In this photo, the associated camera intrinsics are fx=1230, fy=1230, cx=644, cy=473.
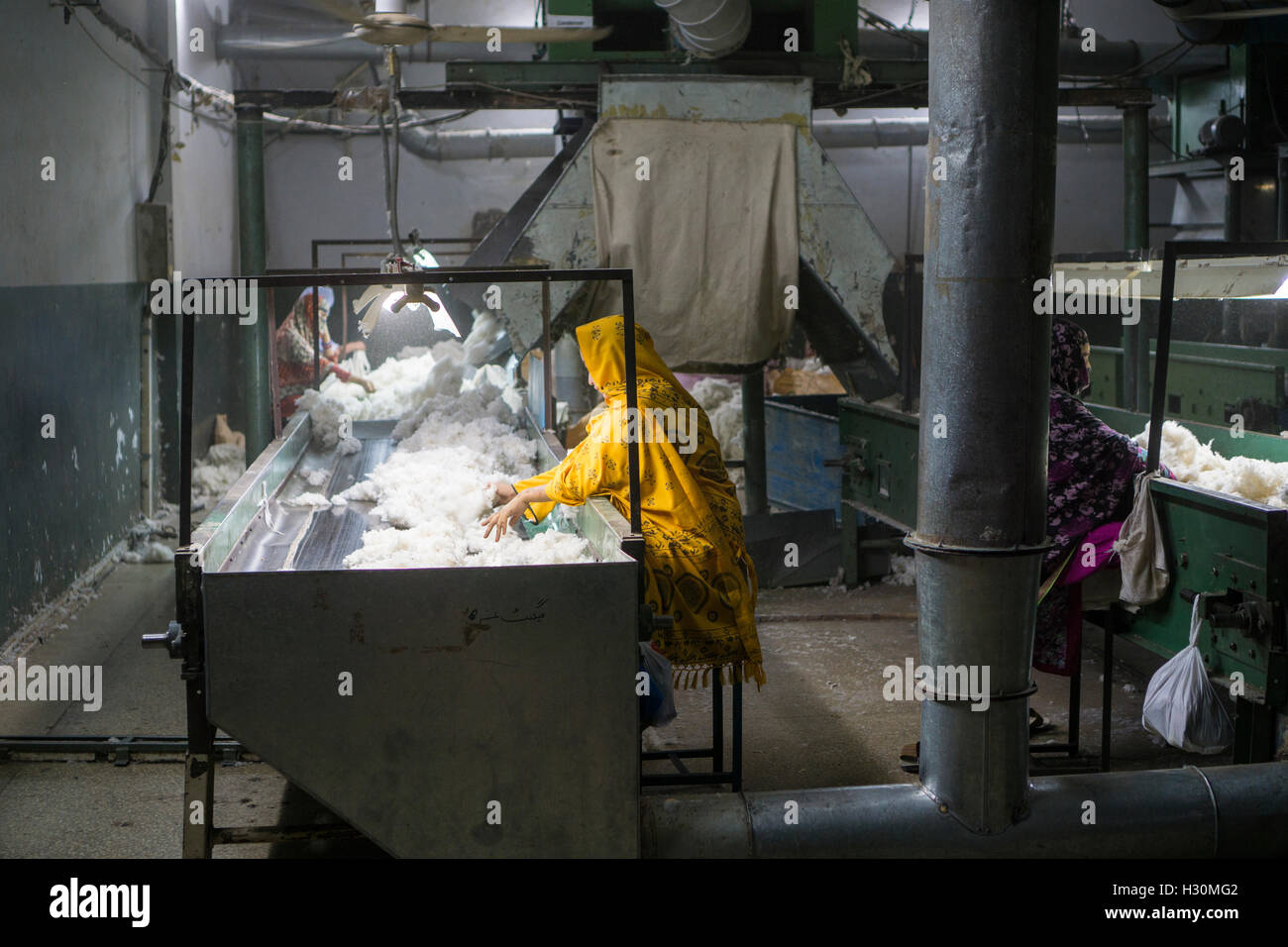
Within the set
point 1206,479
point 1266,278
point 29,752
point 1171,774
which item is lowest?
point 29,752

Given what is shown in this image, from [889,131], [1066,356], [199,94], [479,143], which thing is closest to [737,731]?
[1066,356]

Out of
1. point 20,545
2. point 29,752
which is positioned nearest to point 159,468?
point 20,545

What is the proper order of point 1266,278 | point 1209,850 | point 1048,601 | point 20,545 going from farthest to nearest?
point 20,545, point 1266,278, point 1048,601, point 1209,850

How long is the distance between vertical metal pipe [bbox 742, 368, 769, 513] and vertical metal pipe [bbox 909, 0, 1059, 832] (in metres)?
4.42

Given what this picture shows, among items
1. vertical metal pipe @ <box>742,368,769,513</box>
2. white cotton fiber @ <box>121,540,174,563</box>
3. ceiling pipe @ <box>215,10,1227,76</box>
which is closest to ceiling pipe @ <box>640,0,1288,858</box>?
vertical metal pipe @ <box>742,368,769,513</box>

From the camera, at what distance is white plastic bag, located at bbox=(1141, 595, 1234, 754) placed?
3818 mm

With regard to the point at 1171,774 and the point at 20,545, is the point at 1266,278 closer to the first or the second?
the point at 1171,774

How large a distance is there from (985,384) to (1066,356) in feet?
5.04

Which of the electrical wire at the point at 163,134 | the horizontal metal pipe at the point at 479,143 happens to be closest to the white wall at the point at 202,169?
the electrical wire at the point at 163,134

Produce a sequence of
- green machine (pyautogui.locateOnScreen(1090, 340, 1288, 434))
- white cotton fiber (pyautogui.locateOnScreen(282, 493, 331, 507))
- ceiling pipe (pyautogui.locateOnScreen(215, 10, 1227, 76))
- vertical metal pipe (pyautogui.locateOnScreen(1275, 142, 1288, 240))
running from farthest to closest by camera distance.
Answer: ceiling pipe (pyautogui.locateOnScreen(215, 10, 1227, 76)), vertical metal pipe (pyautogui.locateOnScreen(1275, 142, 1288, 240)), green machine (pyautogui.locateOnScreen(1090, 340, 1288, 434)), white cotton fiber (pyautogui.locateOnScreen(282, 493, 331, 507))

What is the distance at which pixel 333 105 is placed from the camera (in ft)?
22.8

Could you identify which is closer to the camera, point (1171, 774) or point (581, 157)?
point (1171, 774)

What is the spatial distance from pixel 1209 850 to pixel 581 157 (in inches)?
188

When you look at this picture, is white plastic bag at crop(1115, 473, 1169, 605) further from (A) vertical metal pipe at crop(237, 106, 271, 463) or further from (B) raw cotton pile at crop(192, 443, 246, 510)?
(B) raw cotton pile at crop(192, 443, 246, 510)
